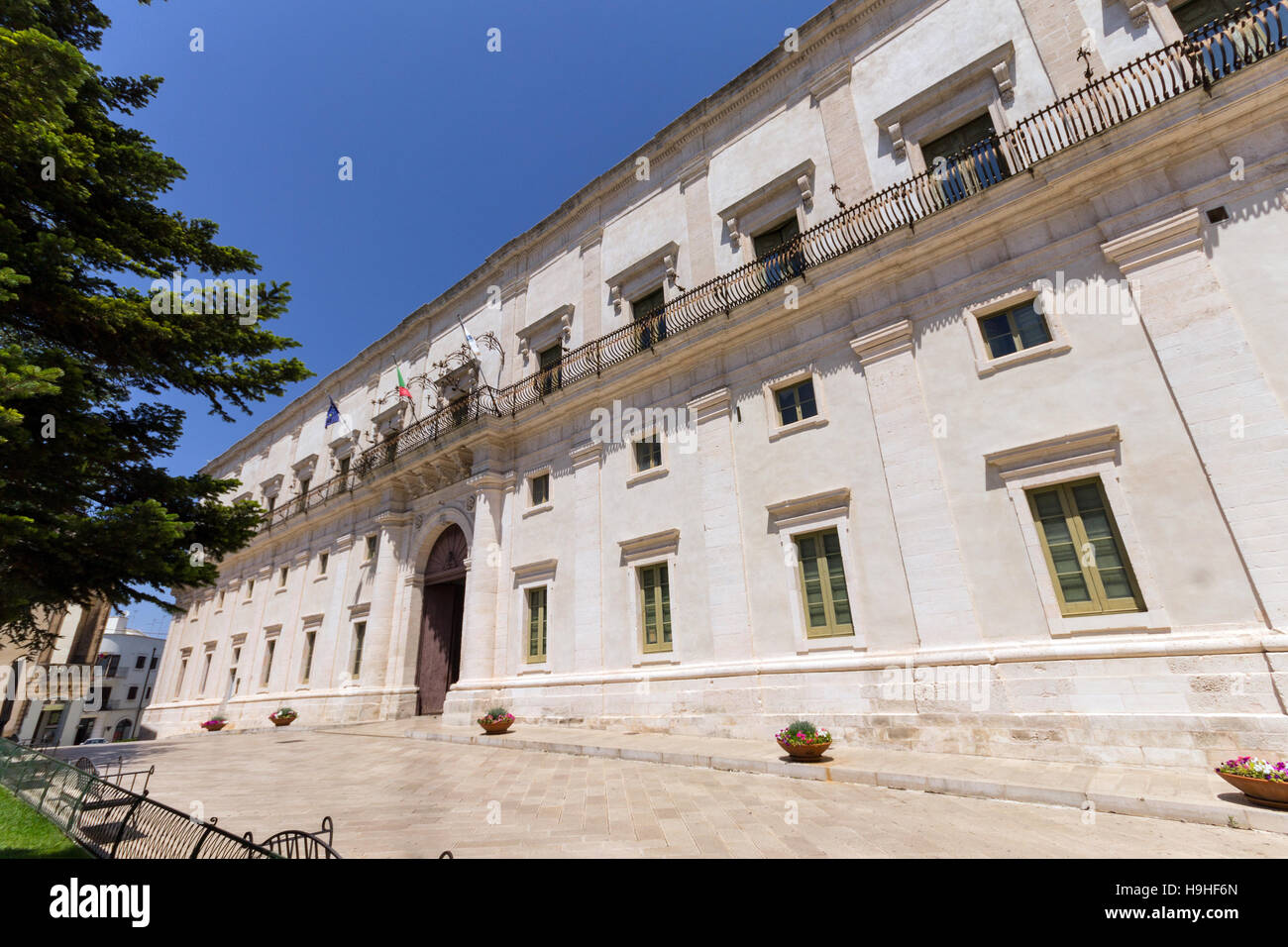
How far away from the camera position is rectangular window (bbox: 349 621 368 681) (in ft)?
64.5

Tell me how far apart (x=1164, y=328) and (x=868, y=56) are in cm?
892

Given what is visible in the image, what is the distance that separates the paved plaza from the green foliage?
3709 millimetres

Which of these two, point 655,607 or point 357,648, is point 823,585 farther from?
point 357,648

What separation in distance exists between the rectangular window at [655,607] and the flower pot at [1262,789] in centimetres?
875

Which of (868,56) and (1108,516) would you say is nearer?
(1108,516)

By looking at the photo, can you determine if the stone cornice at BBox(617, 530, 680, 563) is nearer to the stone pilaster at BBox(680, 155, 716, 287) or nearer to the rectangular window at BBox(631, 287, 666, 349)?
the rectangular window at BBox(631, 287, 666, 349)

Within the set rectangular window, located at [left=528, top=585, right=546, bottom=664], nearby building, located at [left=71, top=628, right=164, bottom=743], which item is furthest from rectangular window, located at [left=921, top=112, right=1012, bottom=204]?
nearby building, located at [left=71, top=628, right=164, bottom=743]

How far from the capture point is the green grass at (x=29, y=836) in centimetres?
501

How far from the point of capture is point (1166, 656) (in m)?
6.93

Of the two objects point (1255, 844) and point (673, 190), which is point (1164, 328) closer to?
point (1255, 844)

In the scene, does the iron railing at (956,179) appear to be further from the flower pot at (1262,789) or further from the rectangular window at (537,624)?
the flower pot at (1262,789)

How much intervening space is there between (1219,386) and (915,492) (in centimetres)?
388

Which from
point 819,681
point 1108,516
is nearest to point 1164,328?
point 1108,516

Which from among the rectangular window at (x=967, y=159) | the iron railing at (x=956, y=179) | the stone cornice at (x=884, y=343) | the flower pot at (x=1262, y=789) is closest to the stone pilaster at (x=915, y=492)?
the stone cornice at (x=884, y=343)
